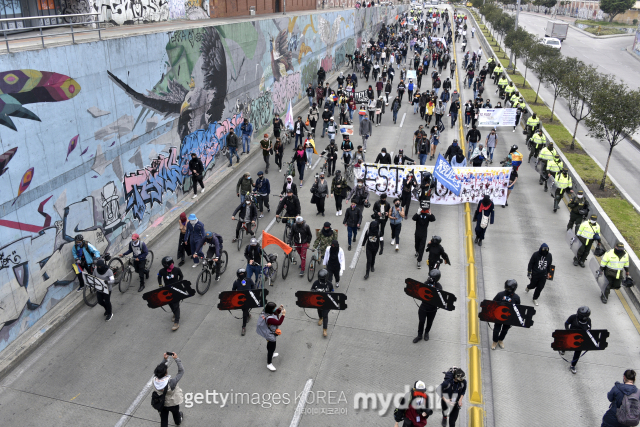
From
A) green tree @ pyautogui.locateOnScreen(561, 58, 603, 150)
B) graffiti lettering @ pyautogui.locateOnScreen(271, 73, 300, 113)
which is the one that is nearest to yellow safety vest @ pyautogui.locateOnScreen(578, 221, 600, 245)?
green tree @ pyautogui.locateOnScreen(561, 58, 603, 150)

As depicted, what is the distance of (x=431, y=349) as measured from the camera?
1073cm

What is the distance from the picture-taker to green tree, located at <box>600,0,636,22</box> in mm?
96875

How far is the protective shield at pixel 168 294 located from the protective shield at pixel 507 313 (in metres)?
6.12

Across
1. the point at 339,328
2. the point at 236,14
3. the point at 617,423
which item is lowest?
the point at 339,328

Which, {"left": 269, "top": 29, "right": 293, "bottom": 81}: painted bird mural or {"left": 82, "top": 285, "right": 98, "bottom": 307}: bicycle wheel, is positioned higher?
{"left": 269, "top": 29, "right": 293, "bottom": 81}: painted bird mural

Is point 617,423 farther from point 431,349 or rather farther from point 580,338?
point 431,349

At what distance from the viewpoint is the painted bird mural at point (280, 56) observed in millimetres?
27750

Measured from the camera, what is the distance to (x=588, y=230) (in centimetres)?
1371

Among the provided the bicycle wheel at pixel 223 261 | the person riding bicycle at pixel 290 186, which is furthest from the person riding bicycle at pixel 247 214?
the person riding bicycle at pixel 290 186

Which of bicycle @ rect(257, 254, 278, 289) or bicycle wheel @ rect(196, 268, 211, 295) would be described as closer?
bicycle wheel @ rect(196, 268, 211, 295)

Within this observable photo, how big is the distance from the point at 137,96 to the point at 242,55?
9151 millimetres

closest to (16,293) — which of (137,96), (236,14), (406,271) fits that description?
(137,96)

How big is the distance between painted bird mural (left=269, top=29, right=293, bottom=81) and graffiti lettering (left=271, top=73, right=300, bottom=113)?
426 mm

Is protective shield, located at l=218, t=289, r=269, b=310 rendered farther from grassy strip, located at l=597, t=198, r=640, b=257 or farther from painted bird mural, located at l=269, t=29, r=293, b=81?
painted bird mural, located at l=269, t=29, r=293, b=81
